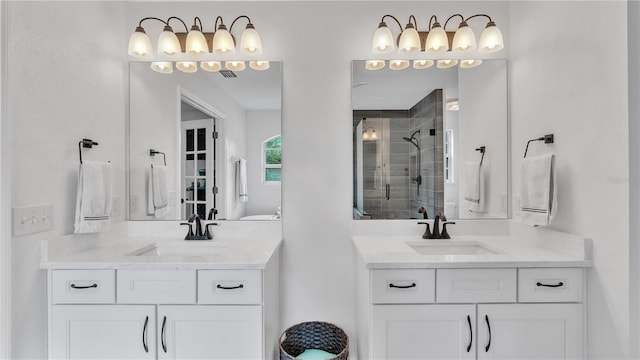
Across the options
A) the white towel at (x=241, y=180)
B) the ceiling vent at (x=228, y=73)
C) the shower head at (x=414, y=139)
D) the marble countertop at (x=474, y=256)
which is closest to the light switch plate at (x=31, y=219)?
the white towel at (x=241, y=180)

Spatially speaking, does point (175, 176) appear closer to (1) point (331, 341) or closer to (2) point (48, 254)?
(2) point (48, 254)

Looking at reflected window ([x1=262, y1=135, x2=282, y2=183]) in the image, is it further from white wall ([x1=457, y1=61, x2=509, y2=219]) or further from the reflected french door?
white wall ([x1=457, y1=61, x2=509, y2=219])

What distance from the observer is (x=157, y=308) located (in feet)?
4.77

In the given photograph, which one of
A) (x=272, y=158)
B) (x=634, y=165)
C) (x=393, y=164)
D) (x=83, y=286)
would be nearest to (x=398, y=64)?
(x=393, y=164)

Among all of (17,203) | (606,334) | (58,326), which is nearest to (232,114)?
(17,203)

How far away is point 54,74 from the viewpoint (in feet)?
5.01

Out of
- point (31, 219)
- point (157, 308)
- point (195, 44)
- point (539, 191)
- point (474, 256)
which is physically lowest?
point (157, 308)

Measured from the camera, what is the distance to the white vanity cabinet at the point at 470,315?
1.44m

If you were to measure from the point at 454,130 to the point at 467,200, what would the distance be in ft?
1.47

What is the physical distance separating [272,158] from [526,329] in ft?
5.20

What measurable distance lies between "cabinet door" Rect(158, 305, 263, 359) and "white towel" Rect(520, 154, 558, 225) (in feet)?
4.71

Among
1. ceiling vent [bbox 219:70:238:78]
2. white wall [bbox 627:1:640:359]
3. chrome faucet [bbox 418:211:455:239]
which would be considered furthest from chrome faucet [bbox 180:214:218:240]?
white wall [bbox 627:1:640:359]

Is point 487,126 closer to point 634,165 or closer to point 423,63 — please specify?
point 423,63

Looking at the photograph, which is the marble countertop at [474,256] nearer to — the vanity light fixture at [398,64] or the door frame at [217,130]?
the door frame at [217,130]
